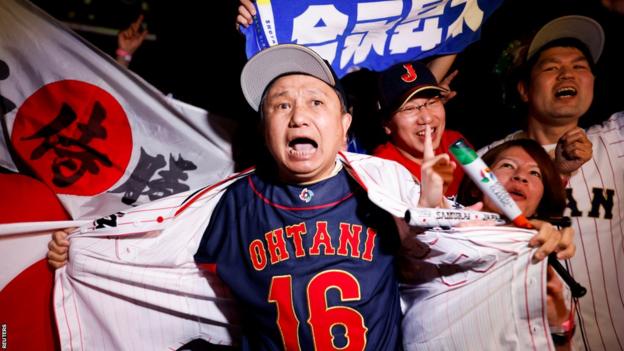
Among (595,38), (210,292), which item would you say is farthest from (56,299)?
(595,38)

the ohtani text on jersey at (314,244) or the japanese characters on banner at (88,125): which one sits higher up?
the japanese characters on banner at (88,125)

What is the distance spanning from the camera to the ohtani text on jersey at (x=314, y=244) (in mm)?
1881

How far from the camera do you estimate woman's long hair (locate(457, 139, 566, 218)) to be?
218cm

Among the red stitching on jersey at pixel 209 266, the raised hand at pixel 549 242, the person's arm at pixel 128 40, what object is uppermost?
the person's arm at pixel 128 40

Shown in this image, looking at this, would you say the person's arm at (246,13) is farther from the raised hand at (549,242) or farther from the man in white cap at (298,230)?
the raised hand at (549,242)

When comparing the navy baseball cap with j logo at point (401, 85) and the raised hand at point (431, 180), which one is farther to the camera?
the navy baseball cap with j logo at point (401, 85)

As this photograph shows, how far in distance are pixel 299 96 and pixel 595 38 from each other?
218cm

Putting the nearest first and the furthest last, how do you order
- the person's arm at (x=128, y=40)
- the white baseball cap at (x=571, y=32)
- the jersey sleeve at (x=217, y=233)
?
1. the jersey sleeve at (x=217, y=233)
2. the white baseball cap at (x=571, y=32)
3. the person's arm at (x=128, y=40)

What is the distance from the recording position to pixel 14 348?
81.9 inches

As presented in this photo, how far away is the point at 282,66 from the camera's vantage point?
2.07 metres

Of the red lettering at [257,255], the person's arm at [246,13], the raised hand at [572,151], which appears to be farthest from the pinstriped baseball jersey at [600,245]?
the person's arm at [246,13]

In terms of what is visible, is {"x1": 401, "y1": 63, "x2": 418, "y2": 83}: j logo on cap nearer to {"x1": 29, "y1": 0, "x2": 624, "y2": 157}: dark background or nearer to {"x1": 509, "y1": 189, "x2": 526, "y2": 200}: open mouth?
{"x1": 29, "y1": 0, "x2": 624, "y2": 157}: dark background

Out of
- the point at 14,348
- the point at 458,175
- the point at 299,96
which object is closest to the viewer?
the point at 299,96

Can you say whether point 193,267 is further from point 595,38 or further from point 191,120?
point 595,38
